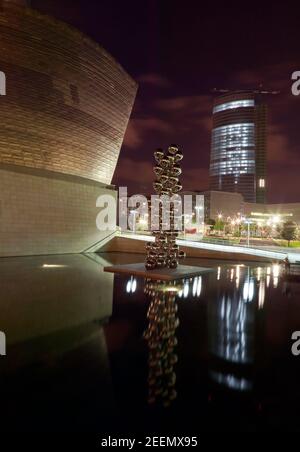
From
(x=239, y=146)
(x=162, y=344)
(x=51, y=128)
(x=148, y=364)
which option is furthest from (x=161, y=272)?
(x=239, y=146)

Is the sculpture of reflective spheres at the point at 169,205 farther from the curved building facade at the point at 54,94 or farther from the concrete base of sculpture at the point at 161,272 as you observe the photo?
the curved building facade at the point at 54,94

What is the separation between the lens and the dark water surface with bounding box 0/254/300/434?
157 inches

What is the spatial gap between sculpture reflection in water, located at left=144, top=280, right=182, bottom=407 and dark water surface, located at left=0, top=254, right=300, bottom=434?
0.07 feet

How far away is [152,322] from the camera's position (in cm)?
816

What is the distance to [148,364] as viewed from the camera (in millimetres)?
5605

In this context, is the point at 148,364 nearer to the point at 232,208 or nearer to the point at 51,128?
the point at 51,128

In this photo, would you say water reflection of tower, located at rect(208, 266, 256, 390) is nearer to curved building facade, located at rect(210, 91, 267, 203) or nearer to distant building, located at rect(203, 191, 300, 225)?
distant building, located at rect(203, 191, 300, 225)

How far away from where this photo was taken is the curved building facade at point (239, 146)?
15825 cm

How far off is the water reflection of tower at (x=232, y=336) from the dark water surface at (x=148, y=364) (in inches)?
1.0

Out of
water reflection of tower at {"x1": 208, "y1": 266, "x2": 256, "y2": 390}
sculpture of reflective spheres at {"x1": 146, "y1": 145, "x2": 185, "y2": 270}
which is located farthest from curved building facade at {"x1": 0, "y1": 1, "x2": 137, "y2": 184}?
water reflection of tower at {"x1": 208, "y1": 266, "x2": 256, "y2": 390}

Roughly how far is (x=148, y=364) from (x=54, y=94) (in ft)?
91.8

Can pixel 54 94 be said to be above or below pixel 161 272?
above

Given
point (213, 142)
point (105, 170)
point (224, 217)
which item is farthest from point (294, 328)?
point (213, 142)
